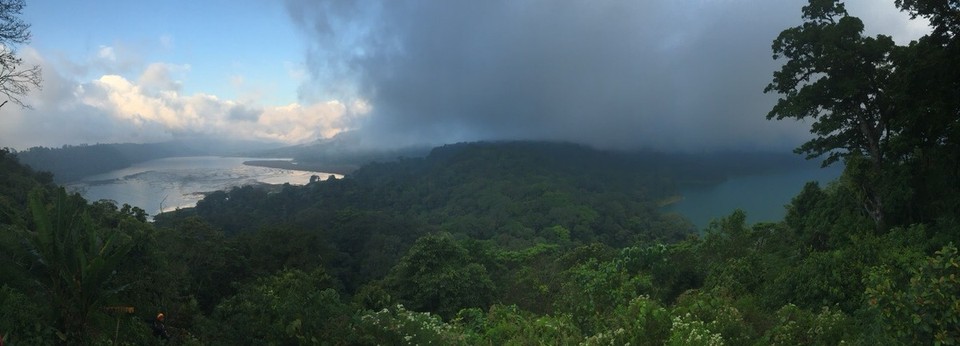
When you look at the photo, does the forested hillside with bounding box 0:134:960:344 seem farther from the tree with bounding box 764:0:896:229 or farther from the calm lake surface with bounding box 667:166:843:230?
the calm lake surface with bounding box 667:166:843:230

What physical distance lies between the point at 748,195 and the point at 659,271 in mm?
95081

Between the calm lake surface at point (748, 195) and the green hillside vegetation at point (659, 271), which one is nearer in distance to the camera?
the green hillside vegetation at point (659, 271)

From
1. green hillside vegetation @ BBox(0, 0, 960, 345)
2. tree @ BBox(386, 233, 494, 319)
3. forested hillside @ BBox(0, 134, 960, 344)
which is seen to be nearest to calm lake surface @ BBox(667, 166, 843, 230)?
forested hillside @ BBox(0, 134, 960, 344)

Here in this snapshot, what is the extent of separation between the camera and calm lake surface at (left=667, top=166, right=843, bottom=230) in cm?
8750

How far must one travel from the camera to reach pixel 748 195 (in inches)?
4112

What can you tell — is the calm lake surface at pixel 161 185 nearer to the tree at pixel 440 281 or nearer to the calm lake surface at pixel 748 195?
the tree at pixel 440 281

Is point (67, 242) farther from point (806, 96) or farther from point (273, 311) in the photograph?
point (806, 96)

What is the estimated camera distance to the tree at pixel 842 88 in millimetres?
13859

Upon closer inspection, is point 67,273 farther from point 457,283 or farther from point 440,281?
point 457,283

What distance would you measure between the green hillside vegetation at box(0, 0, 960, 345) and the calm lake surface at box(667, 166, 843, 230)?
6618 cm

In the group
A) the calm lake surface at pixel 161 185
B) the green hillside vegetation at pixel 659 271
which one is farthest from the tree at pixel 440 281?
the calm lake surface at pixel 161 185

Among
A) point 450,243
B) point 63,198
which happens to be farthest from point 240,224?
point 63,198

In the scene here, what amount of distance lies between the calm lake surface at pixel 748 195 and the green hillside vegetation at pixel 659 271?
217 ft

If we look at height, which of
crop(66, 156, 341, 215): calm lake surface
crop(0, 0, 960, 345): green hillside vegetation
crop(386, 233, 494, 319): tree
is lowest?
crop(66, 156, 341, 215): calm lake surface
